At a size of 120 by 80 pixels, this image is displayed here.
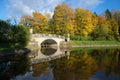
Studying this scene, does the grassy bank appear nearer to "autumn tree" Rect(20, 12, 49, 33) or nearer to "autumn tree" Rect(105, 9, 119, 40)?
"autumn tree" Rect(105, 9, 119, 40)

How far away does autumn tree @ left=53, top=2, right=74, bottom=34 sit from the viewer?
62281 millimetres

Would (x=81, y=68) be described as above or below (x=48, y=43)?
below

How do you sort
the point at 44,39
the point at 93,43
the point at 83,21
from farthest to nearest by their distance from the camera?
the point at 93,43
the point at 83,21
the point at 44,39

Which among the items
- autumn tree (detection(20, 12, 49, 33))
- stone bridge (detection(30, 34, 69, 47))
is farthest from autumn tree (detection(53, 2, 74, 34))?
autumn tree (detection(20, 12, 49, 33))

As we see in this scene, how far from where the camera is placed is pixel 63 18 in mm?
62406

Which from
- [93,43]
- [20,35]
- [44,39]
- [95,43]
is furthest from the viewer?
[95,43]

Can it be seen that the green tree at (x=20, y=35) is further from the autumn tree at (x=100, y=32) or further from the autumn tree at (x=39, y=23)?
the autumn tree at (x=100, y=32)

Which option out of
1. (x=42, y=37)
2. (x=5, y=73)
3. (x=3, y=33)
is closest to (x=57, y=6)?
(x=42, y=37)

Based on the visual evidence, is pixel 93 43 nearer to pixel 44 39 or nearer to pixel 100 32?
pixel 100 32

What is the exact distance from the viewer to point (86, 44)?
6438 centimetres

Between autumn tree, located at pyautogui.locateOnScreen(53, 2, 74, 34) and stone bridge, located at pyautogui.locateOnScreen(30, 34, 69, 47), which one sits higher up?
autumn tree, located at pyautogui.locateOnScreen(53, 2, 74, 34)

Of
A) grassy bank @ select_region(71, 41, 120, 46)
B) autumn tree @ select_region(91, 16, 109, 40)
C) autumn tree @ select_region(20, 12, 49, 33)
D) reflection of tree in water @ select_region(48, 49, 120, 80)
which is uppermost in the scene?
autumn tree @ select_region(20, 12, 49, 33)

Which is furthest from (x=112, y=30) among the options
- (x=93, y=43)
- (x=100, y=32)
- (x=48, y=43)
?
(x=48, y=43)

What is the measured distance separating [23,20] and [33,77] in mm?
57485
